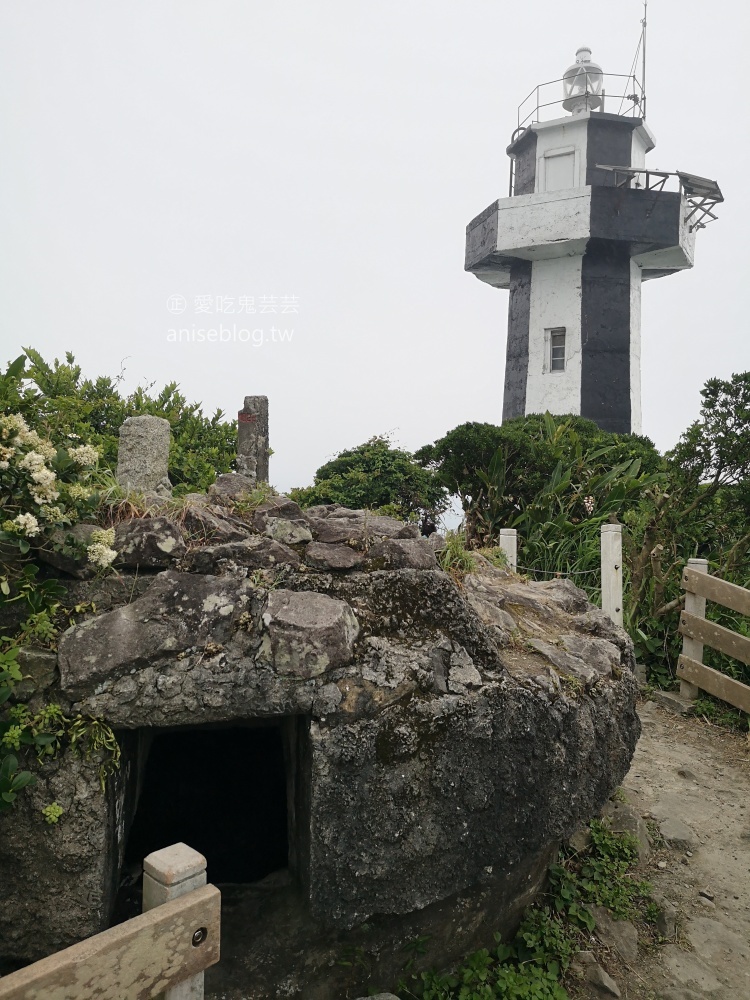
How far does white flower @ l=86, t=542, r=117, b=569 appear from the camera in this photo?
113 inches

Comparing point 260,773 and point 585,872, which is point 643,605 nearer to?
point 585,872

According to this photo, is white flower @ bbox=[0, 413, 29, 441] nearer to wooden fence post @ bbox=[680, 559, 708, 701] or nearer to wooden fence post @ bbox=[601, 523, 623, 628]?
wooden fence post @ bbox=[601, 523, 623, 628]

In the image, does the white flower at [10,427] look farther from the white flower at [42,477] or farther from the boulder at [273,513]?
the boulder at [273,513]

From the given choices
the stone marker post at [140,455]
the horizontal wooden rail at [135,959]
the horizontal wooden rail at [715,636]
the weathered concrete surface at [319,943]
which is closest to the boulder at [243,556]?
the stone marker post at [140,455]

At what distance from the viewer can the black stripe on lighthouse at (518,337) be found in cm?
1698

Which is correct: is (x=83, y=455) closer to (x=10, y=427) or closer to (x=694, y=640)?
(x=10, y=427)

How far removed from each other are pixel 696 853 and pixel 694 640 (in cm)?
286

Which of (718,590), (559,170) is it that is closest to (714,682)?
(718,590)

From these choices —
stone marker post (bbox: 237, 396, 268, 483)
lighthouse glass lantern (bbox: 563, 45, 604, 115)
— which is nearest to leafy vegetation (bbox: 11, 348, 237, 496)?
stone marker post (bbox: 237, 396, 268, 483)

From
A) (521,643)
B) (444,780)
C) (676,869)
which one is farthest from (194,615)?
(676,869)

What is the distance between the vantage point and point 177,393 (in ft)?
24.2

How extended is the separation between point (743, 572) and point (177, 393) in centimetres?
645

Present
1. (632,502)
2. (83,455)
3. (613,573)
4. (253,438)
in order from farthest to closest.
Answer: (632,502) → (613,573) → (253,438) → (83,455)

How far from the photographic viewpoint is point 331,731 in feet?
9.33
